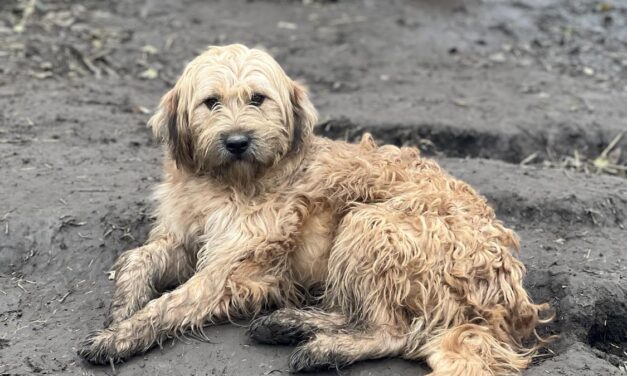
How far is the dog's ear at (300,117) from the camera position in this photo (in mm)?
5820

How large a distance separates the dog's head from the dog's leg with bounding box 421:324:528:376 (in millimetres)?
1730

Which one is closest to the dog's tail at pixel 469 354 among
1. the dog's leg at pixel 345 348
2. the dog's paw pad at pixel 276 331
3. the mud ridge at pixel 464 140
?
the dog's leg at pixel 345 348

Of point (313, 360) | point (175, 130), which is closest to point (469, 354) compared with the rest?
point (313, 360)

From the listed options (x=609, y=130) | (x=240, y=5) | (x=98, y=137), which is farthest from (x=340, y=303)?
(x=240, y=5)

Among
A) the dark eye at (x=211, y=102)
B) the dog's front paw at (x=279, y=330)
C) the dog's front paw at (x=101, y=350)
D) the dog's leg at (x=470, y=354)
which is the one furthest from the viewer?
the dark eye at (x=211, y=102)

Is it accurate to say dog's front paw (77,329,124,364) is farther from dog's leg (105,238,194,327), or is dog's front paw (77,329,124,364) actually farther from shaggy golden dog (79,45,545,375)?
dog's leg (105,238,194,327)

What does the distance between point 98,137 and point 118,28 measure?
4136 mm

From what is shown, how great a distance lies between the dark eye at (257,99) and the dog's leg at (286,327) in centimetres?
148

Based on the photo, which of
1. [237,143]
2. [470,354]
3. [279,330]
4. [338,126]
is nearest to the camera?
[470,354]

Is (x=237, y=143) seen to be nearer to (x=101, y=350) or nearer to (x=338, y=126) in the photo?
(x=101, y=350)

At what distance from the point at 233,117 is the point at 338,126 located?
12.9 feet

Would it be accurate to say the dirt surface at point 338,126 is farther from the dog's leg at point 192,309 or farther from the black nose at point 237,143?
the black nose at point 237,143

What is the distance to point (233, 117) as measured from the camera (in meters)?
5.42

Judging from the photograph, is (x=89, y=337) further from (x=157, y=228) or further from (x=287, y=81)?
(x=287, y=81)
